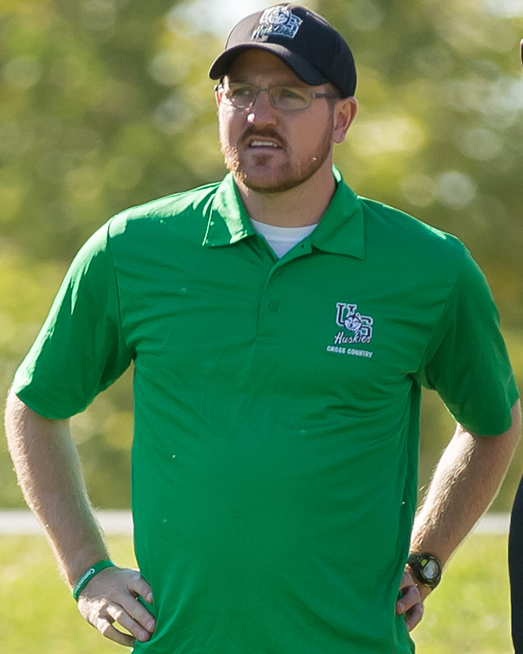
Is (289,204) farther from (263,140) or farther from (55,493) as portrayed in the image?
(55,493)

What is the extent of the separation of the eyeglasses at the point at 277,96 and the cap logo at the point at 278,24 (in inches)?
5.3

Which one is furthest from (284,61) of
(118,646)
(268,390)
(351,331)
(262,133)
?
(118,646)

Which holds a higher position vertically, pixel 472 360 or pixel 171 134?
pixel 472 360

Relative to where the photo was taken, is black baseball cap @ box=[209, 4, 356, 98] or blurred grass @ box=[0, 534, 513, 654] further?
blurred grass @ box=[0, 534, 513, 654]

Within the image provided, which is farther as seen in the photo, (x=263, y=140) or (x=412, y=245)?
(x=412, y=245)

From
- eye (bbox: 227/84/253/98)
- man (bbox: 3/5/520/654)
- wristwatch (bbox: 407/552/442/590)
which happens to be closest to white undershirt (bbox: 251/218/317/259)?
man (bbox: 3/5/520/654)

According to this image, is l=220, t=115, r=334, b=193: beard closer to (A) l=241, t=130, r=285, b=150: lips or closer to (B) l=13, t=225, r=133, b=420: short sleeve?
(A) l=241, t=130, r=285, b=150: lips

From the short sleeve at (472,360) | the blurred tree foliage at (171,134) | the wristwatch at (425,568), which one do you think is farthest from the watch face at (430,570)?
the blurred tree foliage at (171,134)

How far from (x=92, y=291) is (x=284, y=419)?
0.62 m

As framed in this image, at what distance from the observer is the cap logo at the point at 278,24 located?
2908 mm

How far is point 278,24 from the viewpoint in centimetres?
294

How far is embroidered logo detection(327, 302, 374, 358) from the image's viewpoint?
278 centimetres

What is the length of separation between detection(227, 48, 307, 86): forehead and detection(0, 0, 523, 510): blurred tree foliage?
24.7 ft

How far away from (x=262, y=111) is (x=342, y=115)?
0.31 m
